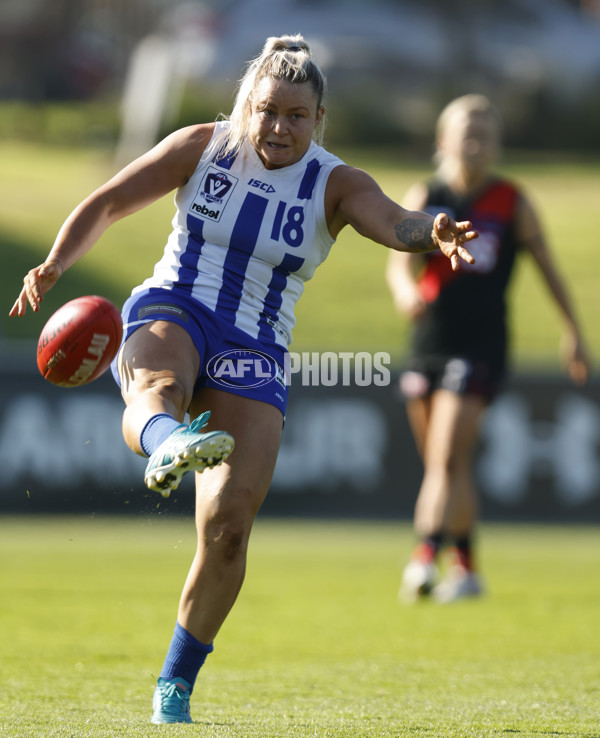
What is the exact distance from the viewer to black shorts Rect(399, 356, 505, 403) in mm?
7270

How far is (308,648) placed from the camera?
5.55 meters

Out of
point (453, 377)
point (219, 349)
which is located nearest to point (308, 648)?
point (219, 349)

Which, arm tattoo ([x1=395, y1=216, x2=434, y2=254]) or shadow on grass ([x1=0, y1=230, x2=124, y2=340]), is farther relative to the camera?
shadow on grass ([x1=0, y1=230, x2=124, y2=340])

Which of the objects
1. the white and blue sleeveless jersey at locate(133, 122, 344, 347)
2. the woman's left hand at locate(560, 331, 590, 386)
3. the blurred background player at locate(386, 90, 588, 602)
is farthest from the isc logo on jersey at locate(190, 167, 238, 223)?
the woman's left hand at locate(560, 331, 590, 386)

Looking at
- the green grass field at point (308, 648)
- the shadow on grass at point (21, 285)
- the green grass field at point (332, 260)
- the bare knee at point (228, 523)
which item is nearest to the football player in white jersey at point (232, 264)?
the bare knee at point (228, 523)

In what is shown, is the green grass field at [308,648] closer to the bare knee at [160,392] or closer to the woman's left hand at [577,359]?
the bare knee at [160,392]

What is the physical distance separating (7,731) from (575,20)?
46587mm

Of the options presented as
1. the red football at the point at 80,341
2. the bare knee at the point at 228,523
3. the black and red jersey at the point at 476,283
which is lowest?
the bare knee at the point at 228,523

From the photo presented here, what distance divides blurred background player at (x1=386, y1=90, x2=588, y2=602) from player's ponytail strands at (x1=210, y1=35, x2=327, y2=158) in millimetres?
2976

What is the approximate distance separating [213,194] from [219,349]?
20.7 inches

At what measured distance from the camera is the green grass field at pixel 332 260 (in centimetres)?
2145

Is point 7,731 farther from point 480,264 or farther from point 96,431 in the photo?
point 96,431

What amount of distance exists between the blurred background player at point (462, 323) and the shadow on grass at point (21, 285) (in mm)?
12841

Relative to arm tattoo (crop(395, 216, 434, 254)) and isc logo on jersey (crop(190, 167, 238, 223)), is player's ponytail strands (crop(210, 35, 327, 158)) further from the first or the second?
arm tattoo (crop(395, 216, 434, 254))
